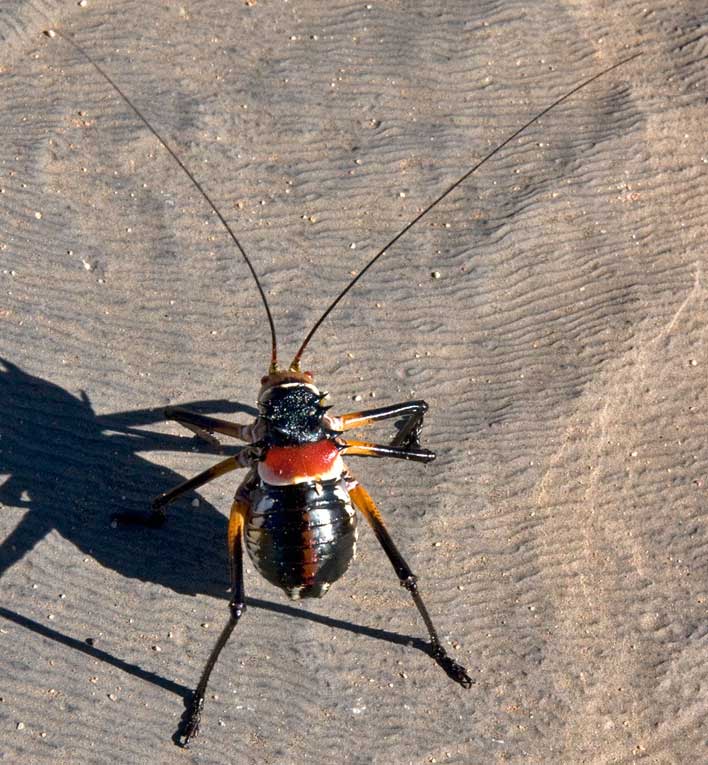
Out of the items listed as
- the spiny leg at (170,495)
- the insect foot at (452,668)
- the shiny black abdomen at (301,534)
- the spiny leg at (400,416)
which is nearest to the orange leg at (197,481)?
the spiny leg at (170,495)

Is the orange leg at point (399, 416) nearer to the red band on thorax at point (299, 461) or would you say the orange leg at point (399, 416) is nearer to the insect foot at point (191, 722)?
the red band on thorax at point (299, 461)

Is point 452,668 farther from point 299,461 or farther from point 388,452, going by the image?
point 299,461

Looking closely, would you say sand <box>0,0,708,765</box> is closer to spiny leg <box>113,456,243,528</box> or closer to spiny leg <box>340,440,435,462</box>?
spiny leg <box>113,456,243,528</box>

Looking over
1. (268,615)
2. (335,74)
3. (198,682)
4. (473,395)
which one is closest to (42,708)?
(198,682)

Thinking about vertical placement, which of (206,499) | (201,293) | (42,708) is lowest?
(42,708)

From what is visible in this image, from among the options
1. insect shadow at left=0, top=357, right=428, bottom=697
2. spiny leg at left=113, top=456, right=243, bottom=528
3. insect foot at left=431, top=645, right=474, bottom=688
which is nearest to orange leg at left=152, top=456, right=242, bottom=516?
spiny leg at left=113, top=456, right=243, bottom=528

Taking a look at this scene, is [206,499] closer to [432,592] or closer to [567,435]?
[432,592]

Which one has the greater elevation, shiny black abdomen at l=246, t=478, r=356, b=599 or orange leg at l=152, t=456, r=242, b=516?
orange leg at l=152, t=456, r=242, b=516
